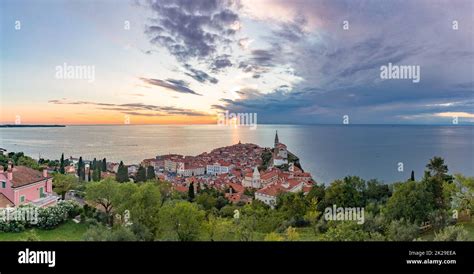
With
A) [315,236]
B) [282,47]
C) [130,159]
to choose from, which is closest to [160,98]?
[130,159]

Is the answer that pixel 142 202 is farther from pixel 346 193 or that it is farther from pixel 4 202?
pixel 346 193

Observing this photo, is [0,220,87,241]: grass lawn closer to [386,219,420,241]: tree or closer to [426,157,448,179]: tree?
[386,219,420,241]: tree

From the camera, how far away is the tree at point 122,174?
9.33 feet

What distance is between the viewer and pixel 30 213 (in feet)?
7.86

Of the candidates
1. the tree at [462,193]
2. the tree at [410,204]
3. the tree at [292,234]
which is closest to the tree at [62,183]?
the tree at [292,234]

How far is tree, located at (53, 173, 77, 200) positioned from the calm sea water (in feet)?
0.75

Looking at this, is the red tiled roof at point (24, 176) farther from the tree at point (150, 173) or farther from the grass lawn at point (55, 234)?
the tree at point (150, 173)

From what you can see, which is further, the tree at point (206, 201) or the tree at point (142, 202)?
the tree at point (206, 201)

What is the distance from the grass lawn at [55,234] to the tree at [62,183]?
1.45 ft

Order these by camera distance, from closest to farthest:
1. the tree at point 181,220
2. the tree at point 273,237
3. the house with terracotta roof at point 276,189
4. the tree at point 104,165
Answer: the tree at point 273,237, the tree at point 181,220, the tree at point 104,165, the house with terracotta roof at point 276,189

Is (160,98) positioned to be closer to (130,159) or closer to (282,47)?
(130,159)

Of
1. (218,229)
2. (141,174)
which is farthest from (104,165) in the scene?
(218,229)

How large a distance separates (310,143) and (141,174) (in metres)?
1.76

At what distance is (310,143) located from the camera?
300 centimetres
